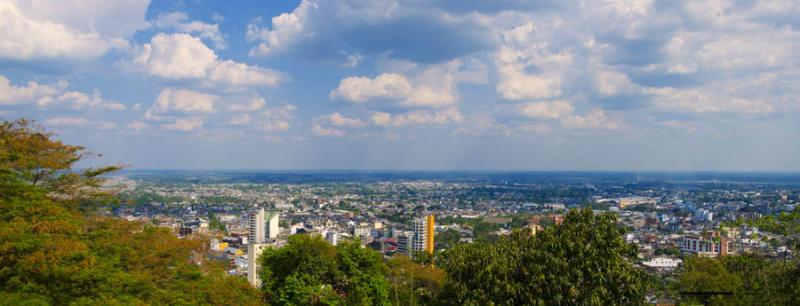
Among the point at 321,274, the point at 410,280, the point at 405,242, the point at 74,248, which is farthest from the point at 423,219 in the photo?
the point at 74,248

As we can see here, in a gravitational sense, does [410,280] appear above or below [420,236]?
above

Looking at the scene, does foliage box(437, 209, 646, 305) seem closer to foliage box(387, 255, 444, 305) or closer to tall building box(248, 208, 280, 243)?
foliage box(387, 255, 444, 305)

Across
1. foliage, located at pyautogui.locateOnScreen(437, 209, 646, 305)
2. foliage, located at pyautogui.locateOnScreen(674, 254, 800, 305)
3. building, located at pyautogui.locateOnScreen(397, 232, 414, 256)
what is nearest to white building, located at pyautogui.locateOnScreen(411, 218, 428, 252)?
building, located at pyautogui.locateOnScreen(397, 232, 414, 256)

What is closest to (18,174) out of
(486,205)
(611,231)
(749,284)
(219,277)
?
(219,277)

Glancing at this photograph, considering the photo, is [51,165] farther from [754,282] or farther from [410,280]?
[754,282]

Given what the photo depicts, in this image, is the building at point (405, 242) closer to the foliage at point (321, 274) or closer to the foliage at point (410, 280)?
the foliage at point (410, 280)

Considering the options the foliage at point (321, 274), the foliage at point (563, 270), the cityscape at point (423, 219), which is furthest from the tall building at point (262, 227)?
the foliage at point (563, 270)
